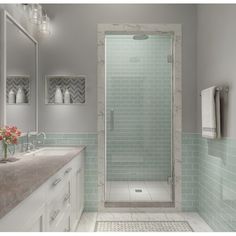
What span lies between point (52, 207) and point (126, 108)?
2603 millimetres

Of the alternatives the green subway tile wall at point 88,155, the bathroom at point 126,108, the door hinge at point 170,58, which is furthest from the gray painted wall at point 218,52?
the green subway tile wall at point 88,155

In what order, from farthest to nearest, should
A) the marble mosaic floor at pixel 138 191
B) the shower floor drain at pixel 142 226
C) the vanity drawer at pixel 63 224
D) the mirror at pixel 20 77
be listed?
the marble mosaic floor at pixel 138 191 < the shower floor drain at pixel 142 226 < the mirror at pixel 20 77 < the vanity drawer at pixel 63 224

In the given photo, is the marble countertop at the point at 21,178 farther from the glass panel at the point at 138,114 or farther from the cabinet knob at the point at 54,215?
the glass panel at the point at 138,114

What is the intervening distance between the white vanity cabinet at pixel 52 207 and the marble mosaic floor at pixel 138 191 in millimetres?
918

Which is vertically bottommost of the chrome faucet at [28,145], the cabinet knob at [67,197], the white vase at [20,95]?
the cabinet knob at [67,197]

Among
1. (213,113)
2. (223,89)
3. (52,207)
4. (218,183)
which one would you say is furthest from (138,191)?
(52,207)

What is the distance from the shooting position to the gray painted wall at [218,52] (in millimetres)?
2723

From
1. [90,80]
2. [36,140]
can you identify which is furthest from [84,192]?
[90,80]

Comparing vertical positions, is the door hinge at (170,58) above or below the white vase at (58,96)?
above

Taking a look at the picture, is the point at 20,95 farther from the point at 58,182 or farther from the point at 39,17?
the point at 58,182

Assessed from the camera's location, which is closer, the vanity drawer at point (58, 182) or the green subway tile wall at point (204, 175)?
the vanity drawer at point (58, 182)

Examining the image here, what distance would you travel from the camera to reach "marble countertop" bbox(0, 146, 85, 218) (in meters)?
1.27

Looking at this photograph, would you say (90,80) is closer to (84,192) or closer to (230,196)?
(84,192)

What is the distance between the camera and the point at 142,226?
132 inches
